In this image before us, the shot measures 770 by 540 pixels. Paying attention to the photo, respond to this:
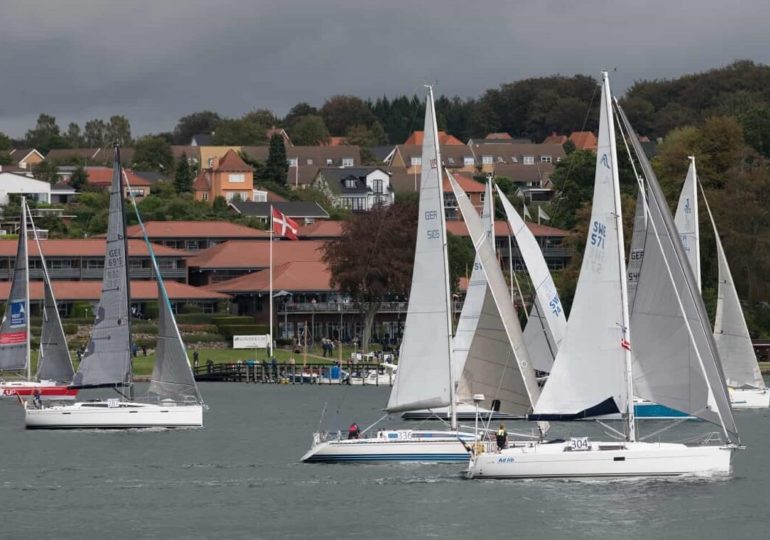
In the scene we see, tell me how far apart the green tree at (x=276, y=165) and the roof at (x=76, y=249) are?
5726 cm

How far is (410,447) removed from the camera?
47969 mm

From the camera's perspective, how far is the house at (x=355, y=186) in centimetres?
17100

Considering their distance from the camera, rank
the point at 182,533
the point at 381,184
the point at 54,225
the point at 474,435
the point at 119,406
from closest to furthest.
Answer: the point at 182,533 < the point at 474,435 < the point at 119,406 < the point at 54,225 < the point at 381,184

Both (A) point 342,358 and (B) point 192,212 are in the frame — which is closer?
(A) point 342,358

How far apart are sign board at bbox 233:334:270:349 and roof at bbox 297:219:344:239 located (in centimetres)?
2635

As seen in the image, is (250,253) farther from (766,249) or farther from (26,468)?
(26,468)

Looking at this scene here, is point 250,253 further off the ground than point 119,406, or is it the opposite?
point 250,253

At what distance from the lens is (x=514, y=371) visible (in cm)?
4947

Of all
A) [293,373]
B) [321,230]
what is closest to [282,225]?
[293,373]

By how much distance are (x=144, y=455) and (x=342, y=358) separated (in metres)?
46.6

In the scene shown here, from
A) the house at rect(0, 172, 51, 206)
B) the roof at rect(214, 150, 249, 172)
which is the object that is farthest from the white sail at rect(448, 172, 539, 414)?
the roof at rect(214, 150, 249, 172)

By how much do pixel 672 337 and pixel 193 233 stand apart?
84.5 metres

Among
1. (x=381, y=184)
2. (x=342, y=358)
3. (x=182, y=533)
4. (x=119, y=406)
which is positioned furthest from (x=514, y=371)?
(x=381, y=184)

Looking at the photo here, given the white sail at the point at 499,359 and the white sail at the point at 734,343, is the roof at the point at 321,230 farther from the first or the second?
the white sail at the point at 499,359
